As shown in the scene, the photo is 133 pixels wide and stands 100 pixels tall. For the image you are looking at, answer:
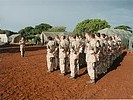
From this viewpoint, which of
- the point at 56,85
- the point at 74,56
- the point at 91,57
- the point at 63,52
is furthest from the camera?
the point at 63,52

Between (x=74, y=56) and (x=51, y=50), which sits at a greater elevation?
(x=51, y=50)

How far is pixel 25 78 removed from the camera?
16922 mm

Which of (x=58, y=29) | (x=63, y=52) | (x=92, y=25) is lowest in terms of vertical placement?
(x=63, y=52)

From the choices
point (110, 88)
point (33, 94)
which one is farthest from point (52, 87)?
point (110, 88)

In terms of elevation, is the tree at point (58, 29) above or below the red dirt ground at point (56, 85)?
above

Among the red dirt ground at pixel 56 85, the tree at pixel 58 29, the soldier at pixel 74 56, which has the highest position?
the tree at pixel 58 29

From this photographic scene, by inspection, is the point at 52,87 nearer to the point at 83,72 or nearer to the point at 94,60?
the point at 94,60

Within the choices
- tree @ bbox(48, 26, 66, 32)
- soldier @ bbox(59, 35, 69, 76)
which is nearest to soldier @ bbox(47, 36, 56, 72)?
soldier @ bbox(59, 35, 69, 76)

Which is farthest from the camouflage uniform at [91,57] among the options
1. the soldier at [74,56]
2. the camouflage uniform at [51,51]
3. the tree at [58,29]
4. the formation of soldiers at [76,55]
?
the tree at [58,29]

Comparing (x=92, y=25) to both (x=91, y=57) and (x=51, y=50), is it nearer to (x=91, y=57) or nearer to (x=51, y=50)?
(x=51, y=50)

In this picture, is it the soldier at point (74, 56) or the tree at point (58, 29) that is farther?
the tree at point (58, 29)

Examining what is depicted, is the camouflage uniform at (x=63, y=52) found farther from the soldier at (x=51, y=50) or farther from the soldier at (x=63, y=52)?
the soldier at (x=51, y=50)

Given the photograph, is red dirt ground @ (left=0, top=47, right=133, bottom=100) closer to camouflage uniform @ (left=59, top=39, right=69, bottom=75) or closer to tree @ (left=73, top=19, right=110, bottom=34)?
camouflage uniform @ (left=59, top=39, right=69, bottom=75)

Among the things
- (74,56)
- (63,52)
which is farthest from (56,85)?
(63,52)
